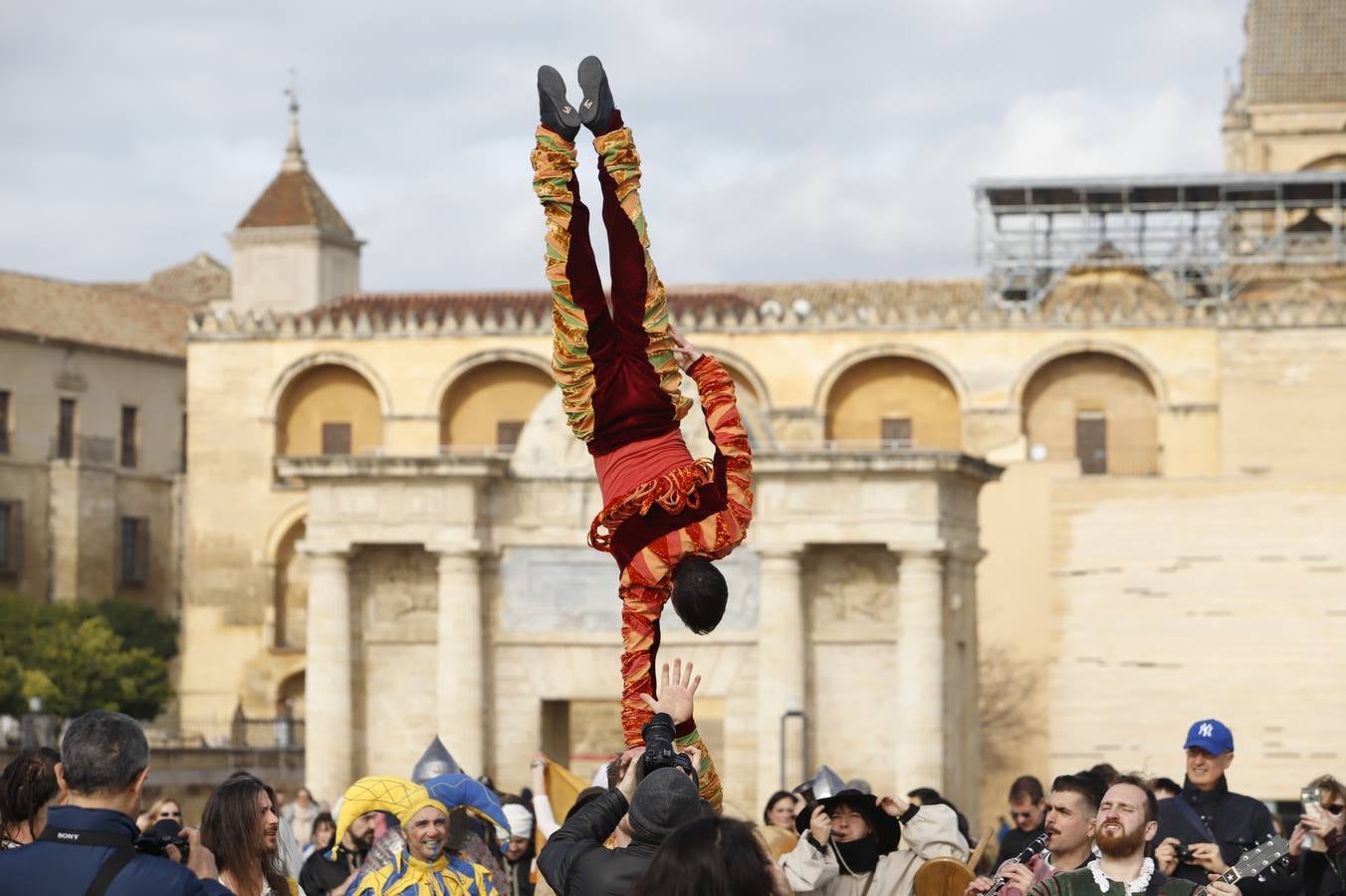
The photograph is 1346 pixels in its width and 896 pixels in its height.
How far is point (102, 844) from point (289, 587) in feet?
204

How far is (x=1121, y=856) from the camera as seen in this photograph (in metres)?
8.57

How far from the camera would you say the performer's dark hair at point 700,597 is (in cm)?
955

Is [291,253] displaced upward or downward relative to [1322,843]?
upward

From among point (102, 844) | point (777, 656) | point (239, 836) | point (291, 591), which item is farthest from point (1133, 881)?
point (291, 591)

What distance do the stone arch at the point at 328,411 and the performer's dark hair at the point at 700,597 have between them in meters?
59.6

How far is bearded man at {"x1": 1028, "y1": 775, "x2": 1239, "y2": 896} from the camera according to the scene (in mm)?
8398

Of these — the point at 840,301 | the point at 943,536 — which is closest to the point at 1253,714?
the point at 943,536

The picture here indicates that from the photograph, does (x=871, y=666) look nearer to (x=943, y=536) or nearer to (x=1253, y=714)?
(x=943, y=536)

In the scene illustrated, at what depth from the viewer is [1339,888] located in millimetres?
10484

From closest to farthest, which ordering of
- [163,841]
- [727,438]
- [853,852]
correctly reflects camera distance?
[163,841] < [853,852] < [727,438]

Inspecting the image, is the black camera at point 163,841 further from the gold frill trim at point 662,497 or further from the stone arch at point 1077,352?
Answer: the stone arch at point 1077,352

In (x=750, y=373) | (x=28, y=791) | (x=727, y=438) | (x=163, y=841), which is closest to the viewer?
(x=163, y=841)

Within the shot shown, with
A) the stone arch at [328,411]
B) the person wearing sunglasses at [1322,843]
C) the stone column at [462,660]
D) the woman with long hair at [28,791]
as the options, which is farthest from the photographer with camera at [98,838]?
the stone arch at [328,411]

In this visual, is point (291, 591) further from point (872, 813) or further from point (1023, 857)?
point (1023, 857)
